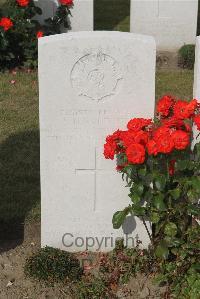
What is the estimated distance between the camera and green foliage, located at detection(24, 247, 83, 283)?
4.83 metres

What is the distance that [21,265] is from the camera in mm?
5102

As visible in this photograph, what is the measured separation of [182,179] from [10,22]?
555cm

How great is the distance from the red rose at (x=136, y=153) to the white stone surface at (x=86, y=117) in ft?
1.50

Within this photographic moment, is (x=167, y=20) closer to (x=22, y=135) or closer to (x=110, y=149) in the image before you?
(x=22, y=135)

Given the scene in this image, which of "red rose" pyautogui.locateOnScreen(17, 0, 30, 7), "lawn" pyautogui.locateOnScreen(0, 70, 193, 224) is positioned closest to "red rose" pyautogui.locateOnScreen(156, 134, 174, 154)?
"lawn" pyautogui.locateOnScreen(0, 70, 193, 224)

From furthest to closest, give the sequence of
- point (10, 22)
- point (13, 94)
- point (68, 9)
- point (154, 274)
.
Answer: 1. point (68, 9)
2. point (10, 22)
3. point (13, 94)
4. point (154, 274)

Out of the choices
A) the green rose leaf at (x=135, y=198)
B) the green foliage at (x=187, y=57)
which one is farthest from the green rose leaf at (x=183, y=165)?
the green foliage at (x=187, y=57)

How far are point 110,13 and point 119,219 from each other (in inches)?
407

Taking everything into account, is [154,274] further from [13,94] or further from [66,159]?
[13,94]

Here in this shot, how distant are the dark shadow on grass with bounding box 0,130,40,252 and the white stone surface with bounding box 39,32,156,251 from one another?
1.70ft

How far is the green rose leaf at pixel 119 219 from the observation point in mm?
4809

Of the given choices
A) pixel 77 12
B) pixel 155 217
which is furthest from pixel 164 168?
pixel 77 12

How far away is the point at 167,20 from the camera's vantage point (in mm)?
11117

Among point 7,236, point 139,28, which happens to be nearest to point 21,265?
point 7,236
